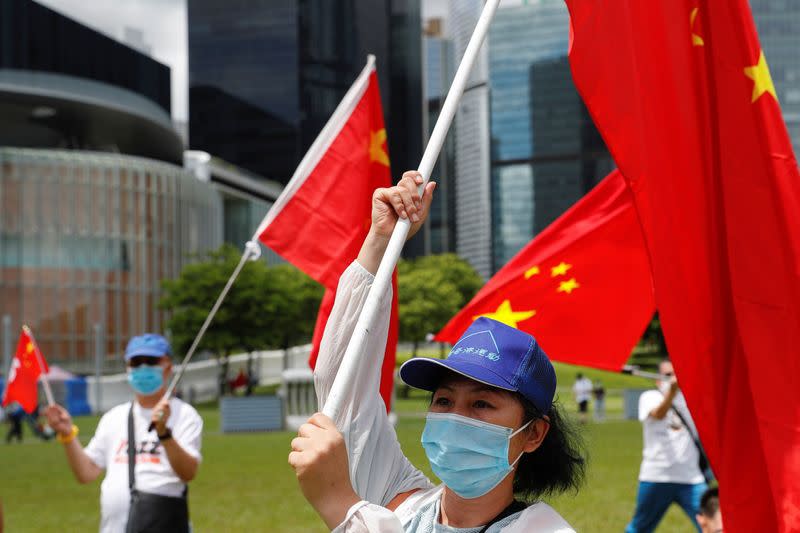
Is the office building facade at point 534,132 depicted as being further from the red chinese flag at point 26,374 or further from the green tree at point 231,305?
the red chinese flag at point 26,374

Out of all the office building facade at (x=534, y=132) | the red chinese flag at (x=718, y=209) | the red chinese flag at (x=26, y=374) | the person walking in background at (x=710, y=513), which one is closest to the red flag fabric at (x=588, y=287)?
the person walking in background at (x=710, y=513)

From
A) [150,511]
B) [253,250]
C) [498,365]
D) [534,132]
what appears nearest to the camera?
[498,365]

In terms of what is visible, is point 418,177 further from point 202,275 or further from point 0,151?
point 0,151

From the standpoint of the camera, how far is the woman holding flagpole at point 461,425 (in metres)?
2.61

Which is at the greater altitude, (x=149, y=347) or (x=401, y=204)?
(x=401, y=204)

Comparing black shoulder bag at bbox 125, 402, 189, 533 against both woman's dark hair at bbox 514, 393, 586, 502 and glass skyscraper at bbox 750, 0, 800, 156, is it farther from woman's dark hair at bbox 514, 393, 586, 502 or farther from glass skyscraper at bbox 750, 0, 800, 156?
glass skyscraper at bbox 750, 0, 800, 156

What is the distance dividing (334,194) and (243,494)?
8.66 metres

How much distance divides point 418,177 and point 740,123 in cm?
118

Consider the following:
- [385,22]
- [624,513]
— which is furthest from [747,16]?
[385,22]

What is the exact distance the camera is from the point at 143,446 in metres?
5.54

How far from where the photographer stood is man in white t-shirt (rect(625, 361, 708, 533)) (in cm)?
777

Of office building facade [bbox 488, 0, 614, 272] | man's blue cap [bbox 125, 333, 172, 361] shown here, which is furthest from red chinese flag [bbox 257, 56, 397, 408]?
office building facade [bbox 488, 0, 614, 272]

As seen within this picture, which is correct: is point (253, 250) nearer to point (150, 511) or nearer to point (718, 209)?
point (150, 511)

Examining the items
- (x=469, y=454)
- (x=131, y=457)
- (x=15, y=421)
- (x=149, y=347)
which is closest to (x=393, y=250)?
(x=469, y=454)
